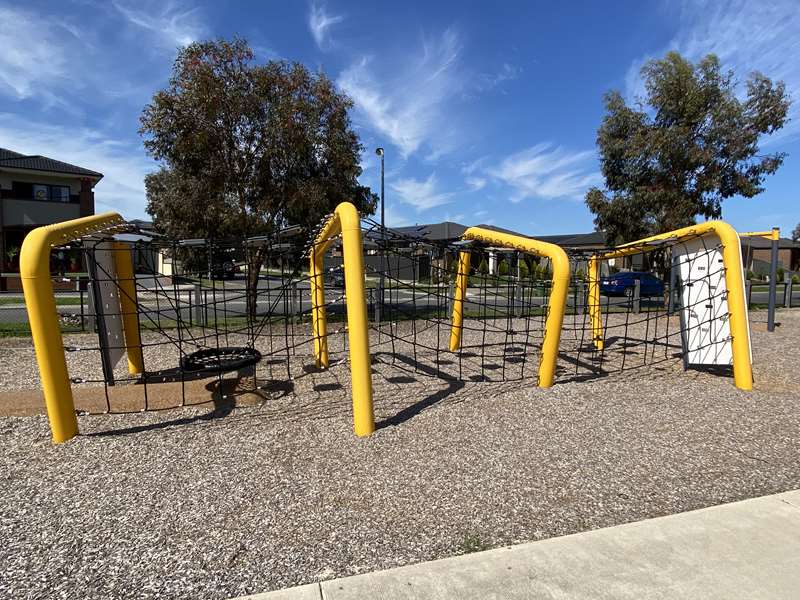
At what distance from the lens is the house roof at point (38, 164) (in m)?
24.9

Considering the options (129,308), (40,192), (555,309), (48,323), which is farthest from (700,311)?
(40,192)

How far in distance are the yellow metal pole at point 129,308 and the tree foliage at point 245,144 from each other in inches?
155

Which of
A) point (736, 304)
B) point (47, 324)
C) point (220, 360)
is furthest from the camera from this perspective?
point (736, 304)

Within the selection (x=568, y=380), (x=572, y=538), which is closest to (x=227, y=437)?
(x=572, y=538)

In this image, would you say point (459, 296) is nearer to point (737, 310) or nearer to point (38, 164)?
point (737, 310)

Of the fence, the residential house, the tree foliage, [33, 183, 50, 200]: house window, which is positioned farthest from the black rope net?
[33, 183, 50, 200]: house window

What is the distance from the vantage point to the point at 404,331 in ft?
36.3

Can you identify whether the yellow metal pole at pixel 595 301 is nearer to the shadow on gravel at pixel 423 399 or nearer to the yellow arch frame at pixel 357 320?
the shadow on gravel at pixel 423 399

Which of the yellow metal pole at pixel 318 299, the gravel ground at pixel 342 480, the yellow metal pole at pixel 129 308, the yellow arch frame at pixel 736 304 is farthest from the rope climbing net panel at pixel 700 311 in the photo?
the yellow metal pole at pixel 129 308

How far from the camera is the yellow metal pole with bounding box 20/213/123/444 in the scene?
374 cm

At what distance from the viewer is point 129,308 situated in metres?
6.50

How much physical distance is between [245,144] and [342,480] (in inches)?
336

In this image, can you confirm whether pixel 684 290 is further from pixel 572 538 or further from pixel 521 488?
pixel 572 538

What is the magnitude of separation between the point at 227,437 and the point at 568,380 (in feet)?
13.8
